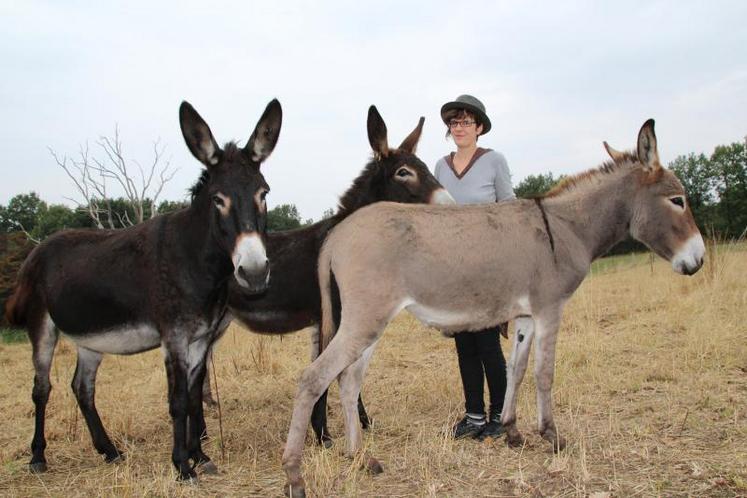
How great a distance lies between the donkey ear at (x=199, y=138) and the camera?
153 inches

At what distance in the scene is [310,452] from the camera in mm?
4418

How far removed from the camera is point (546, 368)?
4.11 metres

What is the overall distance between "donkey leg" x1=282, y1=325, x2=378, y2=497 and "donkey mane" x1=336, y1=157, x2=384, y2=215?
74.2 inches

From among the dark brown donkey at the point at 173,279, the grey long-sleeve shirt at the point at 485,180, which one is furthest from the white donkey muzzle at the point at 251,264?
the grey long-sleeve shirt at the point at 485,180

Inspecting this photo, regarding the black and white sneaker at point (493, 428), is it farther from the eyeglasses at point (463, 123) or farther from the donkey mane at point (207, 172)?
the donkey mane at point (207, 172)

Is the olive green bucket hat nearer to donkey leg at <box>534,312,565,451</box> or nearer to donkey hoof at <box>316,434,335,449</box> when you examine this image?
donkey leg at <box>534,312,565,451</box>

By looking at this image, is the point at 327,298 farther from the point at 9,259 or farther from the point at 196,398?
the point at 9,259

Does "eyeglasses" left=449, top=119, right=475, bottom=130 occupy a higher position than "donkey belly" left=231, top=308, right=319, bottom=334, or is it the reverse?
"eyeglasses" left=449, top=119, right=475, bottom=130

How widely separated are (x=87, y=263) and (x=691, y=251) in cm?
494

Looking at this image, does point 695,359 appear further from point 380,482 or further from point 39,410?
point 39,410

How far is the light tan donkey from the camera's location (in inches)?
142

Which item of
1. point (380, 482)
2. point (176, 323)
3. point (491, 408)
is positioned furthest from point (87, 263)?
point (491, 408)

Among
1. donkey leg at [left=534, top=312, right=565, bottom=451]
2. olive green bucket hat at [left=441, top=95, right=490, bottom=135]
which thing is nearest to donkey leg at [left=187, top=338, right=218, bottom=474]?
donkey leg at [left=534, top=312, right=565, bottom=451]

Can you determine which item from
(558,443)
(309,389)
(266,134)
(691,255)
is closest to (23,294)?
(266,134)
